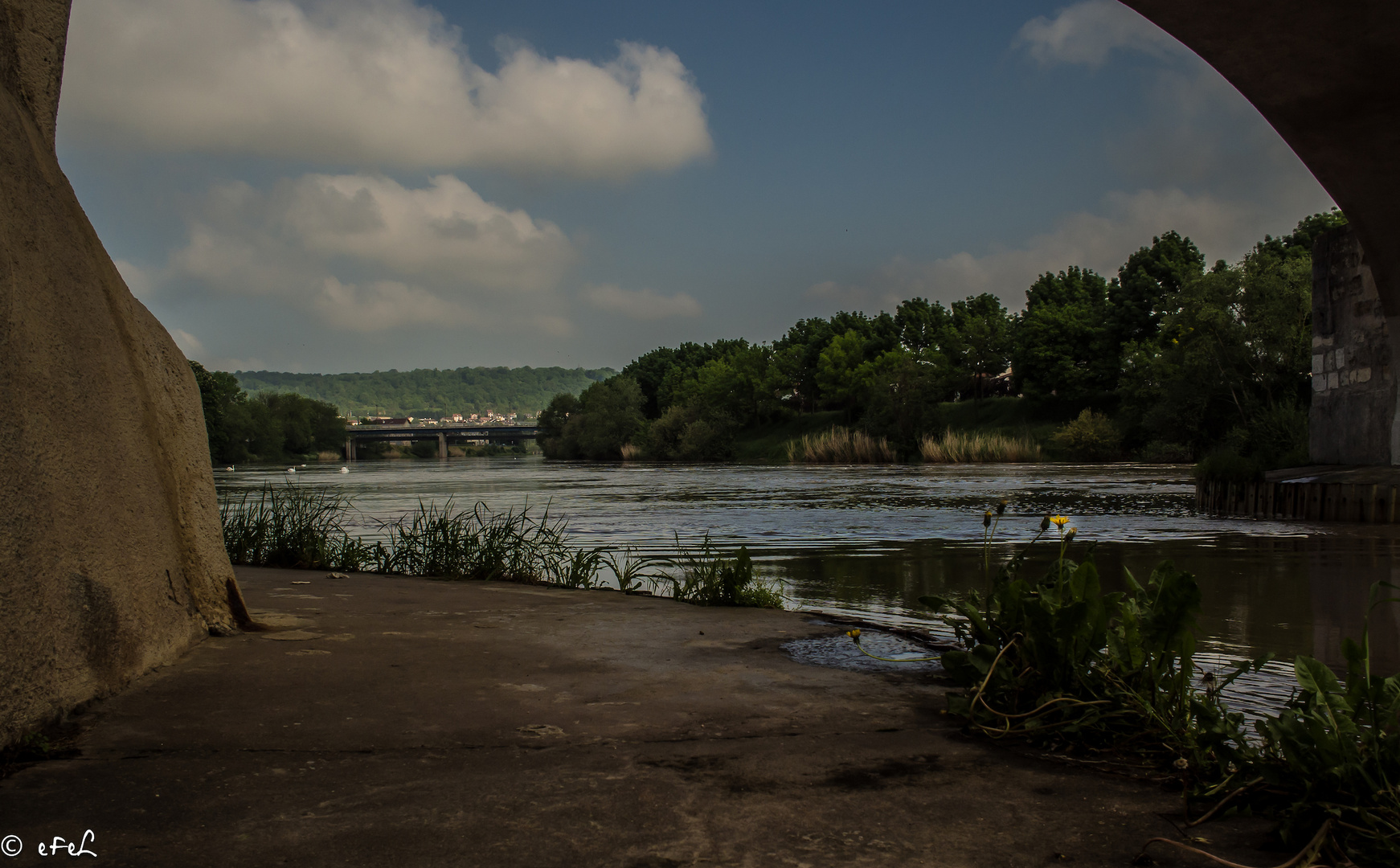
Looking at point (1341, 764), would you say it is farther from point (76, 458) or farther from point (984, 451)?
point (984, 451)

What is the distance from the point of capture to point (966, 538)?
14.4 m

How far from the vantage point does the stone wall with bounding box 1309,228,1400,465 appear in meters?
17.0

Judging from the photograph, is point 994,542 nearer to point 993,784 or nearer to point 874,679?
point 874,679

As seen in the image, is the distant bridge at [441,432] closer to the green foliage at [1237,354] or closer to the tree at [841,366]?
the tree at [841,366]

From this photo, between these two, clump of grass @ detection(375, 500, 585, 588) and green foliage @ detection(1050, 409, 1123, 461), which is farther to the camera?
green foliage @ detection(1050, 409, 1123, 461)

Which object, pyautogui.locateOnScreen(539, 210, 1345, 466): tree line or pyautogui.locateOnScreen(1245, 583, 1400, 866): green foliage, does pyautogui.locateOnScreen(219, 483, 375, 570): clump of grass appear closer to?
pyautogui.locateOnScreen(1245, 583, 1400, 866): green foliage

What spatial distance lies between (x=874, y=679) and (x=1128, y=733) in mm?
1421

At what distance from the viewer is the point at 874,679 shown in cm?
458

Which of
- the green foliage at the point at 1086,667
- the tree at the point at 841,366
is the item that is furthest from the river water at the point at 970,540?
the tree at the point at 841,366

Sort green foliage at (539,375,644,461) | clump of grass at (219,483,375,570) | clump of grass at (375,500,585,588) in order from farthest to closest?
green foliage at (539,375,644,461), clump of grass at (219,483,375,570), clump of grass at (375,500,585,588)

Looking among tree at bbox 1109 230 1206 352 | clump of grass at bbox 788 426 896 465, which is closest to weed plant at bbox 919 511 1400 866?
clump of grass at bbox 788 426 896 465

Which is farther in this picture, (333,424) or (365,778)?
(333,424)

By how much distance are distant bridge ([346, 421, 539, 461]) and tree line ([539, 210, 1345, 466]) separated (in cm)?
2130

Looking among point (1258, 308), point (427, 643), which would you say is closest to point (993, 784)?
point (427, 643)
